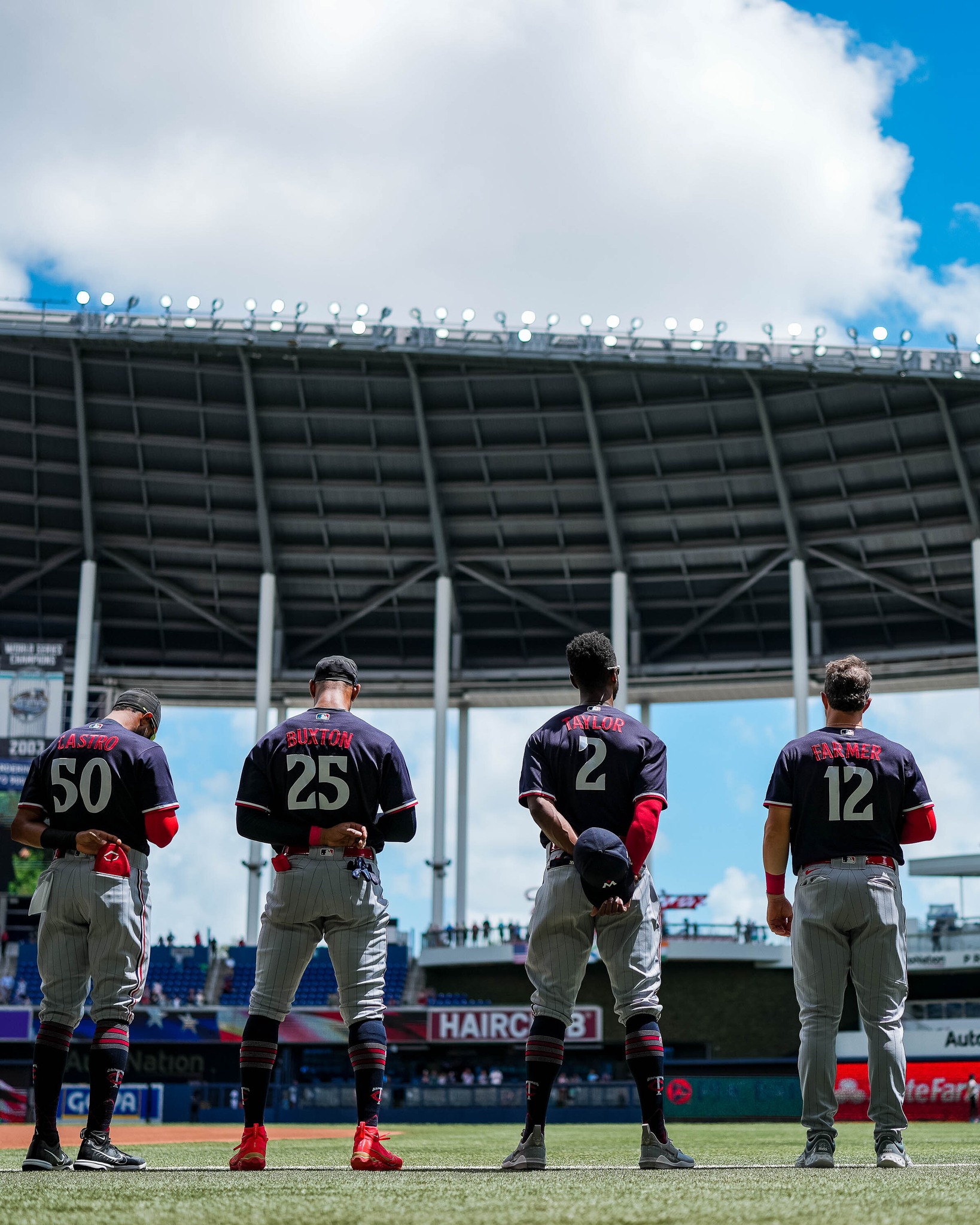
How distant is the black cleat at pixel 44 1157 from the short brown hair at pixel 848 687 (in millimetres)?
4004

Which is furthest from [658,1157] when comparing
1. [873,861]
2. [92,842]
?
[92,842]

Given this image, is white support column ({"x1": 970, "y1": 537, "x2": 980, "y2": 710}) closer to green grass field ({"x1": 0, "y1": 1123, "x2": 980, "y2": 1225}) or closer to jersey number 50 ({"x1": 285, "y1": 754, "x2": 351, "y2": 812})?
green grass field ({"x1": 0, "y1": 1123, "x2": 980, "y2": 1225})

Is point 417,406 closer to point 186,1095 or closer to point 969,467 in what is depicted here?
point 969,467

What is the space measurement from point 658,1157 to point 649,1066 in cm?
36

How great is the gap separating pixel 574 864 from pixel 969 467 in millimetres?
37147

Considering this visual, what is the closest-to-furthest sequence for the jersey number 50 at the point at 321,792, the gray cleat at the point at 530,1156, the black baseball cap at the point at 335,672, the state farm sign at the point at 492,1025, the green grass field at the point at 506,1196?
A: the green grass field at the point at 506,1196, the gray cleat at the point at 530,1156, the jersey number 50 at the point at 321,792, the black baseball cap at the point at 335,672, the state farm sign at the point at 492,1025

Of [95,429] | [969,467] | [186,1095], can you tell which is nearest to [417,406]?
[95,429]

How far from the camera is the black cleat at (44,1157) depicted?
241 inches

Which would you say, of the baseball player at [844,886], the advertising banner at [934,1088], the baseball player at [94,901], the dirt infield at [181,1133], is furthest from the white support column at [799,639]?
the baseball player at [94,901]

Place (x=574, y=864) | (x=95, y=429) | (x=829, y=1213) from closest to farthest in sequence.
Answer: (x=829, y=1213)
(x=574, y=864)
(x=95, y=429)

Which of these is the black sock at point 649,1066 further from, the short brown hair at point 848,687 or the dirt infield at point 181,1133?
the dirt infield at point 181,1133

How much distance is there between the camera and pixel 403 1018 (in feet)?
126

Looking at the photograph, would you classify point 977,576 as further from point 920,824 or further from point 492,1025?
point 920,824

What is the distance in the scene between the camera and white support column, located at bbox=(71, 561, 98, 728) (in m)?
43.3
